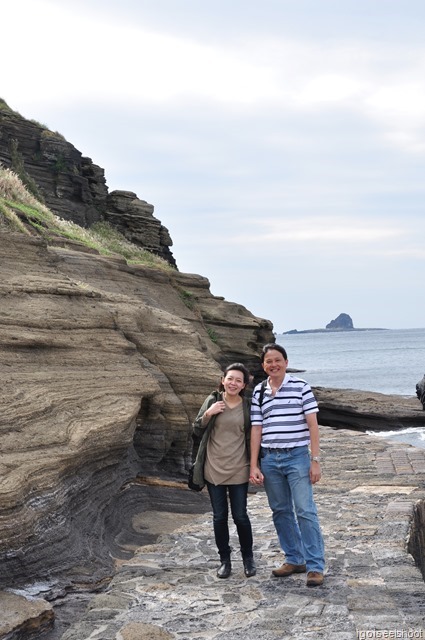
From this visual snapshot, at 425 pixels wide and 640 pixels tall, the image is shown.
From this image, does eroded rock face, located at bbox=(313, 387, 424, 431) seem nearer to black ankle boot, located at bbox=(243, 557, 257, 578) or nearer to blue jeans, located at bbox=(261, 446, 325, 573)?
black ankle boot, located at bbox=(243, 557, 257, 578)

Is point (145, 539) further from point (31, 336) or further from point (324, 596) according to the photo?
point (324, 596)

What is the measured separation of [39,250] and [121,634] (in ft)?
25.0

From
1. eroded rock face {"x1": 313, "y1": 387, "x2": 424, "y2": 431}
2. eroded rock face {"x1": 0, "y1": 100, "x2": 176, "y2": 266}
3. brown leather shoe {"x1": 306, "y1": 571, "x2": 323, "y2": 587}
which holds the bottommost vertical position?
eroded rock face {"x1": 313, "y1": 387, "x2": 424, "y2": 431}

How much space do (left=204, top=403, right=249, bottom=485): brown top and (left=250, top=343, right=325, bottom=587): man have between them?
5.5 inches

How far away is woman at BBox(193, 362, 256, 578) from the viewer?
22.5ft

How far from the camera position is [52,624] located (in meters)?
6.47

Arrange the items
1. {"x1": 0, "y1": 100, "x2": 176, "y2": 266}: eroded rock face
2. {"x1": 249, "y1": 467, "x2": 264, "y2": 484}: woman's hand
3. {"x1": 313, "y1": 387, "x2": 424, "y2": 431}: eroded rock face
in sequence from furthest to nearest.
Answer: {"x1": 0, "y1": 100, "x2": 176, "y2": 266}: eroded rock face < {"x1": 313, "y1": 387, "x2": 424, "y2": 431}: eroded rock face < {"x1": 249, "y1": 467, "x2": 264, "y2": 484}: woman's hand

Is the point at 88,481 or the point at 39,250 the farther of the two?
the point at 39,250

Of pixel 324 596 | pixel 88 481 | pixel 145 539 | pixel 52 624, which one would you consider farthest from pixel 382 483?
pixel 52 624

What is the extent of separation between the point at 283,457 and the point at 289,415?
0.36m

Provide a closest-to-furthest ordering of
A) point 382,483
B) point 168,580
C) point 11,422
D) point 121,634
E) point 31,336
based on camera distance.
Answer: point 121,634
point 168,580
point 11,422
point 31,336
point 382,483

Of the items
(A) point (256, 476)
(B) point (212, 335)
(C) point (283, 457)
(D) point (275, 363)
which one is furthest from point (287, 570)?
Answer: (B) point (212, 335)

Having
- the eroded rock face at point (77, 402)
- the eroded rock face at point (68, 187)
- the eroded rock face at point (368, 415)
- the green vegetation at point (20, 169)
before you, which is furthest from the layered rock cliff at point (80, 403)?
the eroded rock face at point (68, 187)

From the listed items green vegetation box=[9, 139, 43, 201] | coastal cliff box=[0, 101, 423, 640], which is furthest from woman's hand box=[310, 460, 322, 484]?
green vegetation box=[9, 139, 43, 201]
